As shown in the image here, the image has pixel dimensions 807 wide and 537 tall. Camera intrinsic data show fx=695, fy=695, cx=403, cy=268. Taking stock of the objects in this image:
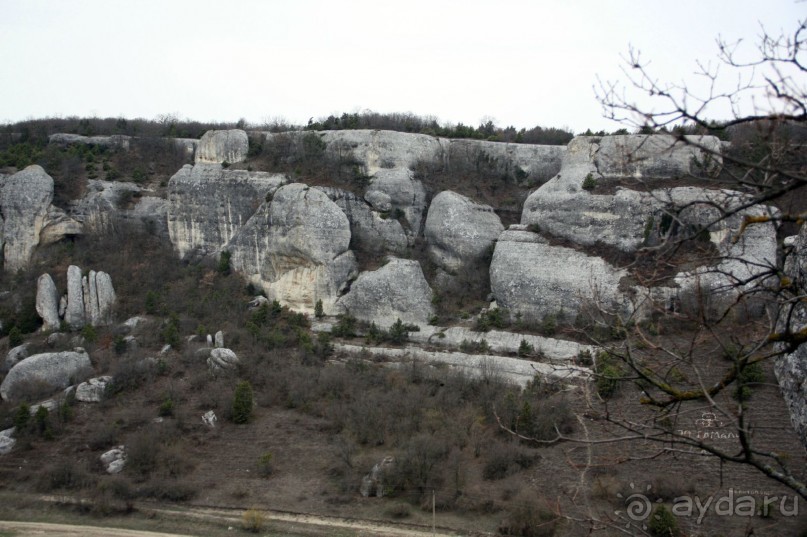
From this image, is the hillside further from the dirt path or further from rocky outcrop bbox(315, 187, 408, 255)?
the dirt path

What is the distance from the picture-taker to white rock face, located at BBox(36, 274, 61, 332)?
29.4 metres

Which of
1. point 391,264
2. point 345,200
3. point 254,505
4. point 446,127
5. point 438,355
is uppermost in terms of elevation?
point 446,127

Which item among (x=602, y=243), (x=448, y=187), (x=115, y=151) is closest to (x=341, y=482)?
(x=602, y=243)

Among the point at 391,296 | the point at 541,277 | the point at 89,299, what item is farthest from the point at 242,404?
the point at 541,277

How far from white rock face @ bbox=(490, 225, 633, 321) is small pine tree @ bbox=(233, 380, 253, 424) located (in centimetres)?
1090

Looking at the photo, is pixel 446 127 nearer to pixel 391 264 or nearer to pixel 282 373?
pixel 391 264

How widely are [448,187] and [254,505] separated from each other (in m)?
18.9

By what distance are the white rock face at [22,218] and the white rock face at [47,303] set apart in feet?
13.0

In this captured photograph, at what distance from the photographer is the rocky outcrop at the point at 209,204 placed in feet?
108

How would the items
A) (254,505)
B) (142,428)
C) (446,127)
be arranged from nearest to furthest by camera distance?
(254,505), (142,428), (446,127)

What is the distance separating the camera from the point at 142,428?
22.0 meters

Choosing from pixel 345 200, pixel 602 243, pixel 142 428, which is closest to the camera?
pixel 142 428

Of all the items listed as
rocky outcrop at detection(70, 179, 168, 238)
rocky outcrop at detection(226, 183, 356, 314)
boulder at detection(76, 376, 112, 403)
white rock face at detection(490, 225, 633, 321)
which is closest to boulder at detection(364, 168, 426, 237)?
rocky outcrop at detection(226, 183, 356, 314)

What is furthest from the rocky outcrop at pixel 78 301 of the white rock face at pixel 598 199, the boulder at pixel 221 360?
the white rock face at pixel 598 199
